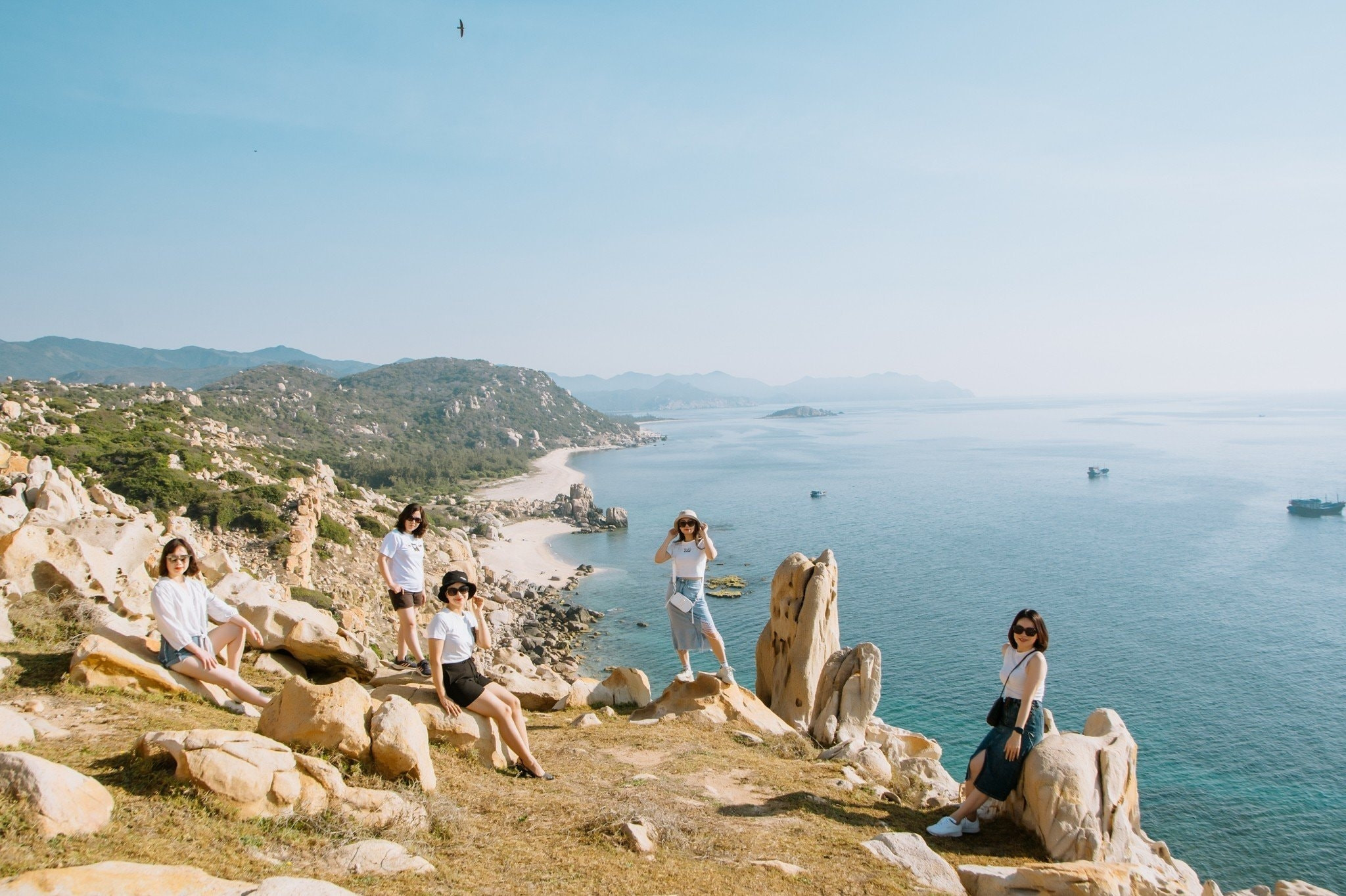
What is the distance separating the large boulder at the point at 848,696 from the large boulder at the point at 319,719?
948 centimetres

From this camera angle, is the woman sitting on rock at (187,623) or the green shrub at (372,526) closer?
the woman sitting on rock at (187,623)

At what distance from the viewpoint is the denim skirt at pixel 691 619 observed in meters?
12.5

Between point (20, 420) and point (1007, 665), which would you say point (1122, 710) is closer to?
point (1007, 665)

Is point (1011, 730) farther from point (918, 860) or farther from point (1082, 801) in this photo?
point (918, 860)

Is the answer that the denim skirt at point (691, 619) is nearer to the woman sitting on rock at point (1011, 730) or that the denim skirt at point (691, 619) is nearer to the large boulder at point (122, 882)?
the woman sitting on rock at point (1011, 730)

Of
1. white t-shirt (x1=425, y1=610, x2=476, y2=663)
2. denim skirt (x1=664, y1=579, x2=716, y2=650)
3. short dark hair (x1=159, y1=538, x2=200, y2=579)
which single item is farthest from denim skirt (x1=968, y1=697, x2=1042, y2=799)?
short dark hair (x1=159, y1=538, x2=200, y2=579)

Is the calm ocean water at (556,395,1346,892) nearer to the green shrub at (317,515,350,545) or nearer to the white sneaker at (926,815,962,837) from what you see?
the green shrub at (317,515,350,545)

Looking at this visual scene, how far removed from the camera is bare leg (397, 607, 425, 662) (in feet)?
38.4

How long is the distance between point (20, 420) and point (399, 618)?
131 ft

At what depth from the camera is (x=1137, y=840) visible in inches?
405

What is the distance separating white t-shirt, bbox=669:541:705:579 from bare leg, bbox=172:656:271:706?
6080mm

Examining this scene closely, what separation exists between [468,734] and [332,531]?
36.0m

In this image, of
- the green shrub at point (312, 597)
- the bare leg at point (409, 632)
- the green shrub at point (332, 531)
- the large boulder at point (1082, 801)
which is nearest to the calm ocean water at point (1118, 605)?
the green shrub at point (312, 597)

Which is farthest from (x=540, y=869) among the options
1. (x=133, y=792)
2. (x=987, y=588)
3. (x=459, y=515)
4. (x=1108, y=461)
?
(x=1108, y=461)
